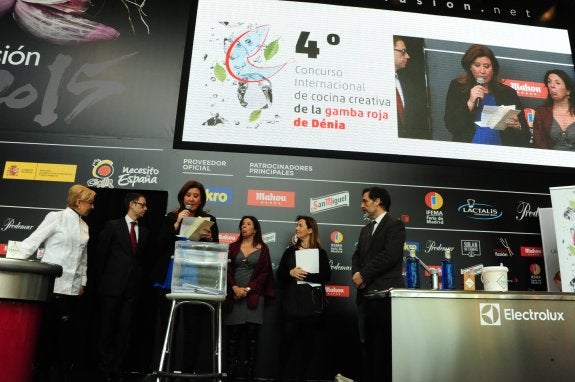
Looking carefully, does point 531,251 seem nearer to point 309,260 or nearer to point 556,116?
point 556,116

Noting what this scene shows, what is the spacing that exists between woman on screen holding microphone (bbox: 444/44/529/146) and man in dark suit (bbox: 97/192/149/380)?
3420mm

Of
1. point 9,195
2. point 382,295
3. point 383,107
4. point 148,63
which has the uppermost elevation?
point 148,63

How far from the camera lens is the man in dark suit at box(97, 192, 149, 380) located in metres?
3.81

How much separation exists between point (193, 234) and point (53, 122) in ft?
9.21

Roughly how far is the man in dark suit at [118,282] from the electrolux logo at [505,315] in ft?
8.86

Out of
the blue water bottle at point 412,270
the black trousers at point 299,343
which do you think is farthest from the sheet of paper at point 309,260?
the blue water bottle at point 412,270

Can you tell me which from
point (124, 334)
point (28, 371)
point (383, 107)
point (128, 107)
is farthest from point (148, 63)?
point (28, 371)

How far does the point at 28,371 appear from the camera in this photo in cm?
205

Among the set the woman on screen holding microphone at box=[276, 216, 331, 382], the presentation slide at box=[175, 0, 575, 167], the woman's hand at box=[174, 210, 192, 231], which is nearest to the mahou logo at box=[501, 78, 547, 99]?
the presentation slide at box=[175, 0, 575, 167]

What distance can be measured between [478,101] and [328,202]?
2089 millimetres

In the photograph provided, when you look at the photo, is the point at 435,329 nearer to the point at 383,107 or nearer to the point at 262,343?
the point at 262,343

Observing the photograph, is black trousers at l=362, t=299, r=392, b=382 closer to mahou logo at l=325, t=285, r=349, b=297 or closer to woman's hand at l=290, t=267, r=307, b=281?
woman's hand at l=290, t=267, r=307, b=281

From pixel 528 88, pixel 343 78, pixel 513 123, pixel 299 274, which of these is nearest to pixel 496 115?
pixel 513 123

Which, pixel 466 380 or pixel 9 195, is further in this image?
pixel 9 195
